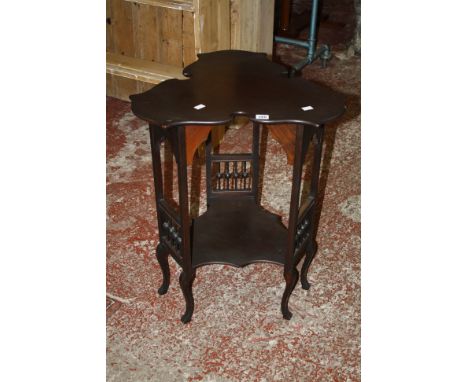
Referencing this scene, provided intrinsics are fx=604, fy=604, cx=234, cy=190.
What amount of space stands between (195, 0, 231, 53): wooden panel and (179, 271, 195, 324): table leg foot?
1.57 m

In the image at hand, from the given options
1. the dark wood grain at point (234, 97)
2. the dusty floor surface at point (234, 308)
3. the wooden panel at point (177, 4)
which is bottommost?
the dusty floor surface at point (234, 308)

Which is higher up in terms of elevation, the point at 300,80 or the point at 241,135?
the point at 300,80

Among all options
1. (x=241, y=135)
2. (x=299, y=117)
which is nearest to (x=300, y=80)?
(x=299, y=117)

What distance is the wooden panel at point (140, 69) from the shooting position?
3744 mm

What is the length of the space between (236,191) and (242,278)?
39cm

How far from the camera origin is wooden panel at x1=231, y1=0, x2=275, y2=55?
3.52 m

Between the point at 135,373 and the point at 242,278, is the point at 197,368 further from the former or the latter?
the point at 242,278

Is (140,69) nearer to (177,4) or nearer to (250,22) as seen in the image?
(177,4)

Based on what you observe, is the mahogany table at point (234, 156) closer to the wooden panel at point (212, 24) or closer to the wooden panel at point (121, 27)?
the wooden panel at point (212, 24)

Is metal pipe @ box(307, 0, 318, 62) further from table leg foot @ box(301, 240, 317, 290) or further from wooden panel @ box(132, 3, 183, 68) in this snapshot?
table leg foot @ box(301, 240, 317, 290)

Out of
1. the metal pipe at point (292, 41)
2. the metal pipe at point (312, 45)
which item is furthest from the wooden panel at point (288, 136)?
the metal pipe at point (292, 41)

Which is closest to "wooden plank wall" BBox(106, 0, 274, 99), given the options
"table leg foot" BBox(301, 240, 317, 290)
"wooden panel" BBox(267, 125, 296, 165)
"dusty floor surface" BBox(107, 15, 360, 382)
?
"dusty floor surface" BBox(107, 15, 360, 382)

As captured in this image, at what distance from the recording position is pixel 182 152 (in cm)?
203

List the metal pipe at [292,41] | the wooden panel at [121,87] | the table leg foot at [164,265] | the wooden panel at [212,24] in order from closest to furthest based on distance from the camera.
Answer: the table leg foot at [164,265] → the wooden panel at [212,24] → the wooden panel at [121,87] → the metal pipe at [292,41]
